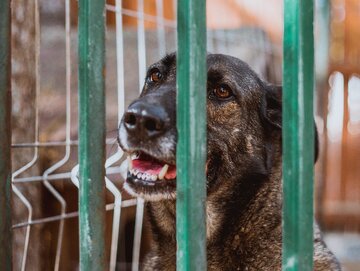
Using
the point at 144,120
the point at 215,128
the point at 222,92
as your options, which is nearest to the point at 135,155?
the point at 144,120

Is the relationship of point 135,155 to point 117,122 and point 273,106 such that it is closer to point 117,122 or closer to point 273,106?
point 273,106

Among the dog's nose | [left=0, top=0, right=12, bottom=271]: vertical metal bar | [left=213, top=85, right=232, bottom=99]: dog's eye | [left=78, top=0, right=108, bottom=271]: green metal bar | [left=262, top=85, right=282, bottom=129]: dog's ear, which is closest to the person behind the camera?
[left=78, top=0, right=108, bottom=271]: green metal bar

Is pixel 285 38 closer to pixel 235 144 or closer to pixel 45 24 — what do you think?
pixel 235 144

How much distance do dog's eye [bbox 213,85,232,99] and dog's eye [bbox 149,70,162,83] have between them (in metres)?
0.31

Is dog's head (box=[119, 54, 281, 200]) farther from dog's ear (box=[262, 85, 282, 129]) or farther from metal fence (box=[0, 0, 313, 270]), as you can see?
metal fence (box=[0, 0, 313, 270])

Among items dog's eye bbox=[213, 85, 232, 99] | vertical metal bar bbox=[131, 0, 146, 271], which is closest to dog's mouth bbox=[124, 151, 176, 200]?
dog's eye bbox=[213, 85, 232, 99]

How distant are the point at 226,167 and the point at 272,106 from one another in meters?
0.49

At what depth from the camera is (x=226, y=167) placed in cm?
245

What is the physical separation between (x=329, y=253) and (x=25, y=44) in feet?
5.23

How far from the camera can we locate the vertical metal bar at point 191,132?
1265 mm

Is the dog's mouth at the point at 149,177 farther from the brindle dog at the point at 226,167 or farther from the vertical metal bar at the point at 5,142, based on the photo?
the vertical metal bar at the point at 5,142

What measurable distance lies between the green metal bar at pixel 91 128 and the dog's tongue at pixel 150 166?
0.79m

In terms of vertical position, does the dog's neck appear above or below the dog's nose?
below

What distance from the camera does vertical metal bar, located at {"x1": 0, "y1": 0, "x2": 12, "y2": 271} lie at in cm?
148
